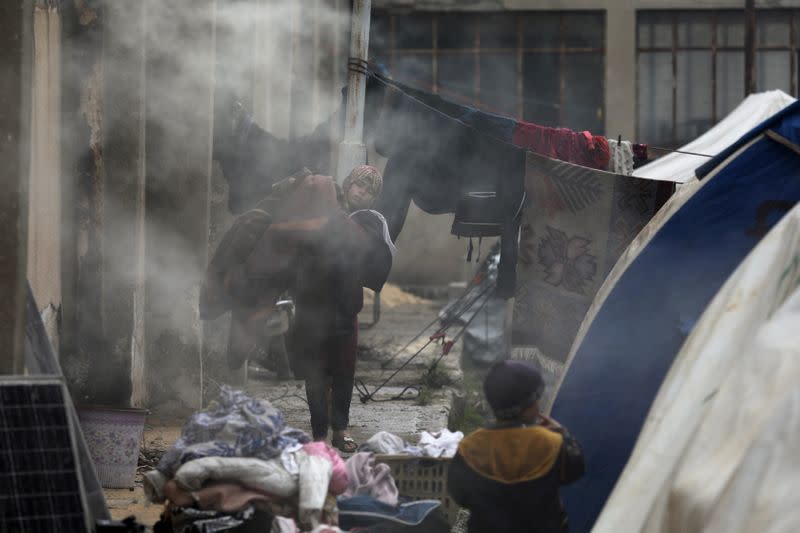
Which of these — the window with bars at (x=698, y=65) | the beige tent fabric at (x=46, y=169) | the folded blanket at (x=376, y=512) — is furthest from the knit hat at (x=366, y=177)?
the window with bars at (x=698, y=65)

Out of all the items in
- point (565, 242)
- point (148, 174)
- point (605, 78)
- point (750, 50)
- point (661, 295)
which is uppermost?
point (605, 78)

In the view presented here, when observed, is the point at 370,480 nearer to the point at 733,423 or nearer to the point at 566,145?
the point at 733,423

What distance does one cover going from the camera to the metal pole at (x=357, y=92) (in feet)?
26.7

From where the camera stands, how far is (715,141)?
37.2 feet

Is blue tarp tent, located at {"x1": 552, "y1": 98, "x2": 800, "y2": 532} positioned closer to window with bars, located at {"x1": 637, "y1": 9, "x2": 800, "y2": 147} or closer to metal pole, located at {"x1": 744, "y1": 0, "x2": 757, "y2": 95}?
metal pole, located at {"x1": 744, "y1": 0, "x2": 757, "y2": 95}

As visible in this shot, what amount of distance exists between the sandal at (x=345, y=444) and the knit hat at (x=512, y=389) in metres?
3.00

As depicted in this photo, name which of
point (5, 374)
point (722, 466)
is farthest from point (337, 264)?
point (722, 466)

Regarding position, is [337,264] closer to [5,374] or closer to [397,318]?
[5,374]

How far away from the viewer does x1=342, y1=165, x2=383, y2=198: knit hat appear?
737cm

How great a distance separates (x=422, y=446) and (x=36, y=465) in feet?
6.72

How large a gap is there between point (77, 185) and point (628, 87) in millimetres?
13287

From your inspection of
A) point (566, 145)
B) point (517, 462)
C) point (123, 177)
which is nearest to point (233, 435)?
point (517, 462)

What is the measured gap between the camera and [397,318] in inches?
636

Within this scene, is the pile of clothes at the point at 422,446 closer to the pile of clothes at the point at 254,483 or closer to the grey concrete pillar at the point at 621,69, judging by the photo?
the pile of clothes at the point at 254,483
